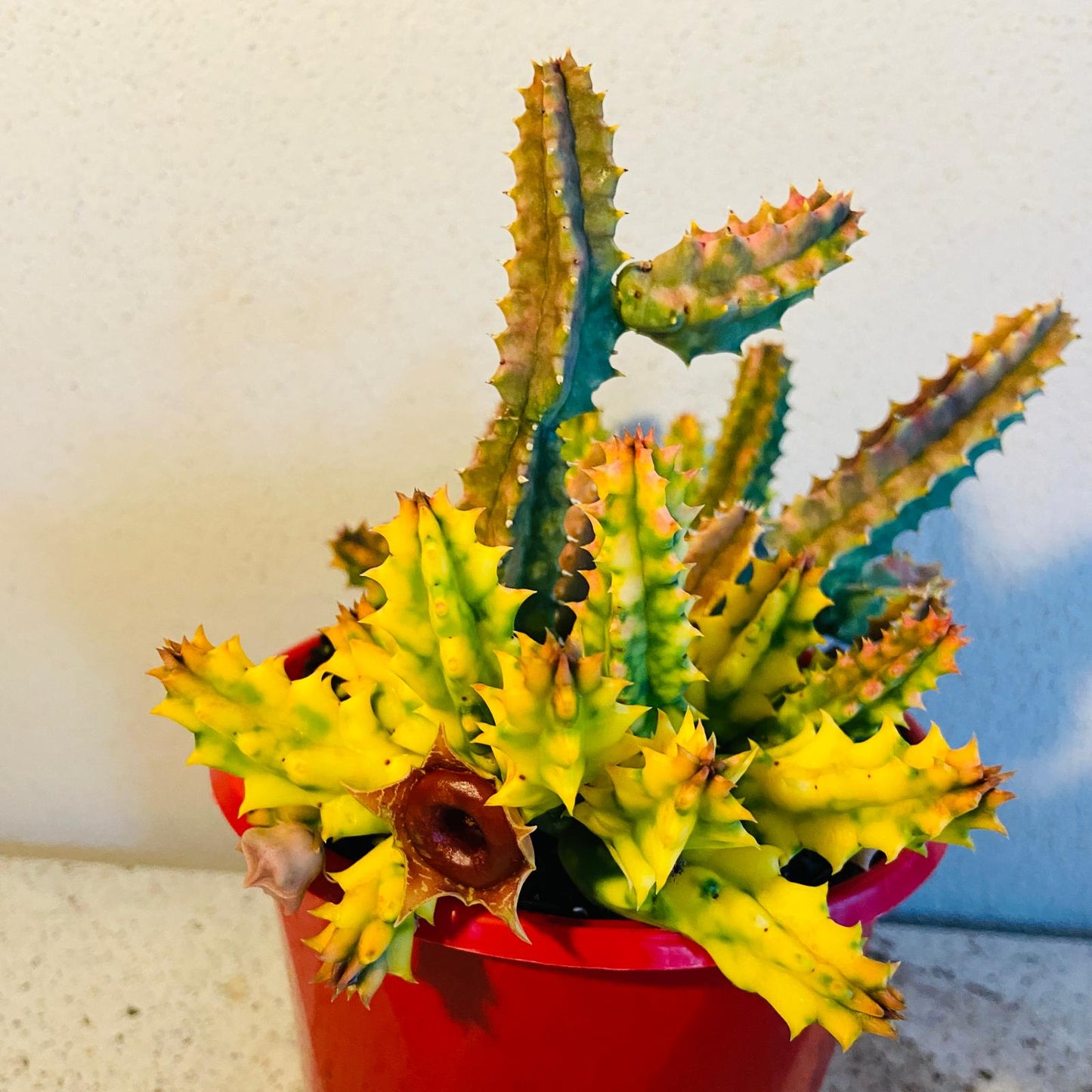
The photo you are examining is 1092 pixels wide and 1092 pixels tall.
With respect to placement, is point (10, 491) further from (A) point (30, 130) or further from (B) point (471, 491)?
(B) point (471, 491)

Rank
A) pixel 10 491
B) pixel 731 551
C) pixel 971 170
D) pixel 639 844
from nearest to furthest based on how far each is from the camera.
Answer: pixel 639 844, pixel 731 551, pixel 971 170, pixel 10 491

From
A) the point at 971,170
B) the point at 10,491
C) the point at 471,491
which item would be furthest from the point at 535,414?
the point at 10,491

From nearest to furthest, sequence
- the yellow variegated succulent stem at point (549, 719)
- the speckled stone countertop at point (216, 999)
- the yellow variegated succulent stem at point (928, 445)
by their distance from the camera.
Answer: the yellow variegated succulent stem at point (549, 719) < the yellow variegated succulent stem at point (928, 445) < the speckled stone countertop at point (216, 999)

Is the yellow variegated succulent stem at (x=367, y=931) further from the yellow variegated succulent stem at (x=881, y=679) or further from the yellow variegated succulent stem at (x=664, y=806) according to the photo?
the yellow variegated succulent stem at (x=881, y=679)

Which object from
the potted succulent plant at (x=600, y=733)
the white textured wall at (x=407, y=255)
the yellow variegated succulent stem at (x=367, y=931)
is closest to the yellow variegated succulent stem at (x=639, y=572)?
the potted succulent plant at (x=600, y=733)

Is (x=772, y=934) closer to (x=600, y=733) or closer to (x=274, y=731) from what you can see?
(x=600, y=733)

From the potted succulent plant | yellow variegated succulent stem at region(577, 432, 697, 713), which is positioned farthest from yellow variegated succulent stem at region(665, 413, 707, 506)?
yellow variegated succulent stem at region(577, 432, 697, 713)

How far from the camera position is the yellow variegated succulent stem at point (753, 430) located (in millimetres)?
500

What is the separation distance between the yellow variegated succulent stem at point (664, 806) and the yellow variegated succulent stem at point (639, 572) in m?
0.02

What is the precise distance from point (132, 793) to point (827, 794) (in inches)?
25.6

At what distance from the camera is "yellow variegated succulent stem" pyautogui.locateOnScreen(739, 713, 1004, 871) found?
0.32 metres

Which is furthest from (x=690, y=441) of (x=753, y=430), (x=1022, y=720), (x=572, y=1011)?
(x=1022, y=720)

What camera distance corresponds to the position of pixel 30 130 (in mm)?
643

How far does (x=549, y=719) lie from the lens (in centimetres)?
31
